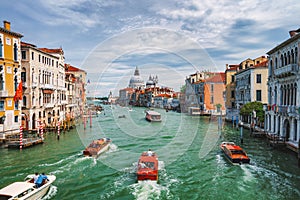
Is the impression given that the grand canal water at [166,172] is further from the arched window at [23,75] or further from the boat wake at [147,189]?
the arched window at [23,75]

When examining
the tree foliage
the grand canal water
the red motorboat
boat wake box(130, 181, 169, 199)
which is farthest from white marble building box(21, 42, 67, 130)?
the tree foliage

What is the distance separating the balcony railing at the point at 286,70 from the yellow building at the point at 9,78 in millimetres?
19306

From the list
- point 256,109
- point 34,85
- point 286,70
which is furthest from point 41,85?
point 256,109

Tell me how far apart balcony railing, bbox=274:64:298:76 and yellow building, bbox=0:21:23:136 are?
19.3 m

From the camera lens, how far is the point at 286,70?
16.3 metres

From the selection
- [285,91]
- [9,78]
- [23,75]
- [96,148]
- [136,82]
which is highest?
[136,82]

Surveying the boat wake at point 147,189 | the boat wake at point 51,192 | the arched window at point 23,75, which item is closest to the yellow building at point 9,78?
the arched window at point 23,75

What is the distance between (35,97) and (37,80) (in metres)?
1.63

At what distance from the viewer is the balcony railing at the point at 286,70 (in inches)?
606

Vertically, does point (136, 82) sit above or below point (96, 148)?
above

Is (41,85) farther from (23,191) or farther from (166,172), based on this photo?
(23,191)

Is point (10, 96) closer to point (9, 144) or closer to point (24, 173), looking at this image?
point (9, 144)

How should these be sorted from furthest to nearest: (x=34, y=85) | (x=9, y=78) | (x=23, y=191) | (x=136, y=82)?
(x=136, y=82) → (x=34, y=85) → (x=9, y=78) → (x=23, y=191)

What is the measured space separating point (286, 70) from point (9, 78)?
65.1ft
